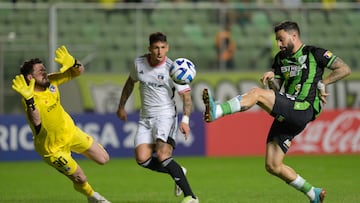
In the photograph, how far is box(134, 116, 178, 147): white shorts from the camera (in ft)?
39.7

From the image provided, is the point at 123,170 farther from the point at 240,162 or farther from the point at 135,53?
the point at 135,53

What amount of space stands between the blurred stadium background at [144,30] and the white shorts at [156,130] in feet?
30.6

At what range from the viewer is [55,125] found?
12.0m

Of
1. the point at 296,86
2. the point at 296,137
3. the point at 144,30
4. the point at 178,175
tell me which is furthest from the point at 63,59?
the point at 144,30

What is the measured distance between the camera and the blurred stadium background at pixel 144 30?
2186 cm

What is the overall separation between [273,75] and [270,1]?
46.7ft

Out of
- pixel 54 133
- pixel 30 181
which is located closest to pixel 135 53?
pixel 30 181

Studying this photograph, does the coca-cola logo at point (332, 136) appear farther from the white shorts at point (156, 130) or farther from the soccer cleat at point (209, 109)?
the soccer cleat at point (209, 109)

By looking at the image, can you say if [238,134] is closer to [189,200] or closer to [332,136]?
[332,136]

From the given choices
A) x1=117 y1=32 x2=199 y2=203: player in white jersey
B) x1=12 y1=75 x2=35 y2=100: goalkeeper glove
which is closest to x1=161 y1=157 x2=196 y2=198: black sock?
x1=117 y1=32 x2=199 y2=203: player in white jersey

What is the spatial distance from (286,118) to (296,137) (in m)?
11.1

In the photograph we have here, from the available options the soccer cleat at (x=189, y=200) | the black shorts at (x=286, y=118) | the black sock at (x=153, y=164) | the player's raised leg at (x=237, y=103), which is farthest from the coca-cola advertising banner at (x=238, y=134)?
the player's raised leg at (x=237, y=103)

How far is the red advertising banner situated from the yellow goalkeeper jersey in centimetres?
1014

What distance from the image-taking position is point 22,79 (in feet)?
36.9
